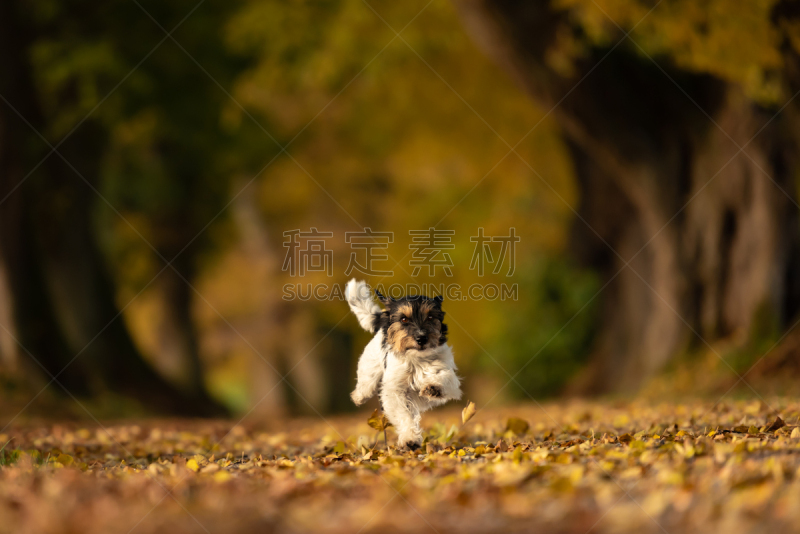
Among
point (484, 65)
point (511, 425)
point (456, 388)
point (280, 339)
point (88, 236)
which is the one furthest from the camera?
point (280, 339)

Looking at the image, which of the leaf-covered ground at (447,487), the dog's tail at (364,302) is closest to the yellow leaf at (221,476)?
the leaf-covered ground at (447,487)

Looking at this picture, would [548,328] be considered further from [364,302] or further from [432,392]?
[432,392]

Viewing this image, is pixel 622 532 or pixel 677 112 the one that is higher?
pixel 677 112

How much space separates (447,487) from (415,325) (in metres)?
2.42

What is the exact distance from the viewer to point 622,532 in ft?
11.0

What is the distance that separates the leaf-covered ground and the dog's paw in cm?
44

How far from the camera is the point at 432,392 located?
6629 millimetres

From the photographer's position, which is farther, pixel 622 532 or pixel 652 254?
pixel 652 254

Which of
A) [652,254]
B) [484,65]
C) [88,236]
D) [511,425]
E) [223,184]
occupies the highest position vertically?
[484,65]

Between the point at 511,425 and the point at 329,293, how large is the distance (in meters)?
18.5

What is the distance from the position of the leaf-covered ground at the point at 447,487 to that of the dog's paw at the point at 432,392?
0.44 metres

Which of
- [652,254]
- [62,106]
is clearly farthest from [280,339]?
[652,254]

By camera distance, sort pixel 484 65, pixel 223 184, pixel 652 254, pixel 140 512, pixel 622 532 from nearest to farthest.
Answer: pixel 622 532 < pixel 140 512 < pixel 652 254 < pixel 484 65 < pixel 223 184

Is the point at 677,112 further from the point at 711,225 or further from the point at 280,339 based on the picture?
the point at 280,339
